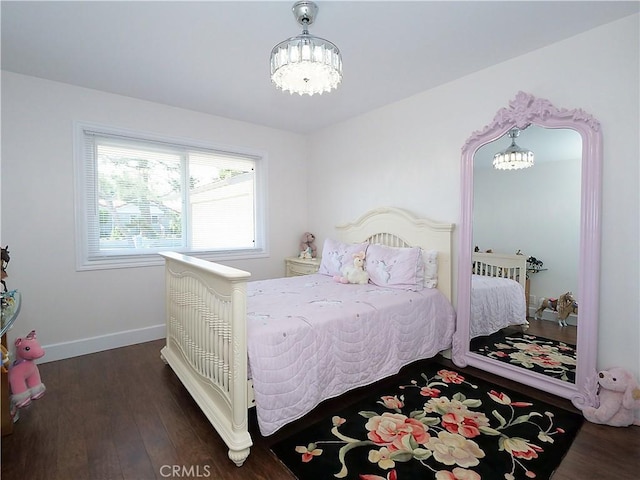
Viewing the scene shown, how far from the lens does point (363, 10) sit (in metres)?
1.79

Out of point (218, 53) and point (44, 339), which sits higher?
point (218, 53)

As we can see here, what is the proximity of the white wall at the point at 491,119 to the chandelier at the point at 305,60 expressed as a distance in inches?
57.1

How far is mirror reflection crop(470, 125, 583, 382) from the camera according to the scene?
2.11 m

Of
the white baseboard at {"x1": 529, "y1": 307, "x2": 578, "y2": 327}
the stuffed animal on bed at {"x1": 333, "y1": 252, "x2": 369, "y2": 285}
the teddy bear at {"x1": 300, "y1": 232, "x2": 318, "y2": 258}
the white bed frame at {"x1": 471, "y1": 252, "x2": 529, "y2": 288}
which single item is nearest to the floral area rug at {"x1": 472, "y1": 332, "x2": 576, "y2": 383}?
the white baseboard at {"x1": 529, "y1": 307, "x2": 578, "y2": 327}

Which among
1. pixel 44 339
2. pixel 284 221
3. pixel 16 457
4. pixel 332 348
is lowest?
pixel 16 457

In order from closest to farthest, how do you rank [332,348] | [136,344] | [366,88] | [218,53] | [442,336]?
1. [332,348]
2. [218,53]
3. [442,336]
4. [366,88]
5. [136,344]

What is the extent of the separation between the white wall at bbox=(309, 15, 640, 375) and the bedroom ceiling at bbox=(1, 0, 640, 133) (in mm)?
136

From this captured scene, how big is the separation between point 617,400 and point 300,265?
A: 2927 mm

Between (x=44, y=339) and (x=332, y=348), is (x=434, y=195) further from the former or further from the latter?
(x=44, y=339)

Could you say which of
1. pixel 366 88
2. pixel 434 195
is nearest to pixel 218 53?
pixel 366 88

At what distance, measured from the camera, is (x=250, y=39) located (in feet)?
6.80

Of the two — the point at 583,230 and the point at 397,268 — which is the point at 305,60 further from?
the point at 583,230

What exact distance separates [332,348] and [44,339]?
259 cm

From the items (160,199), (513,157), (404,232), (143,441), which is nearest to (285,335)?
(143,441)
